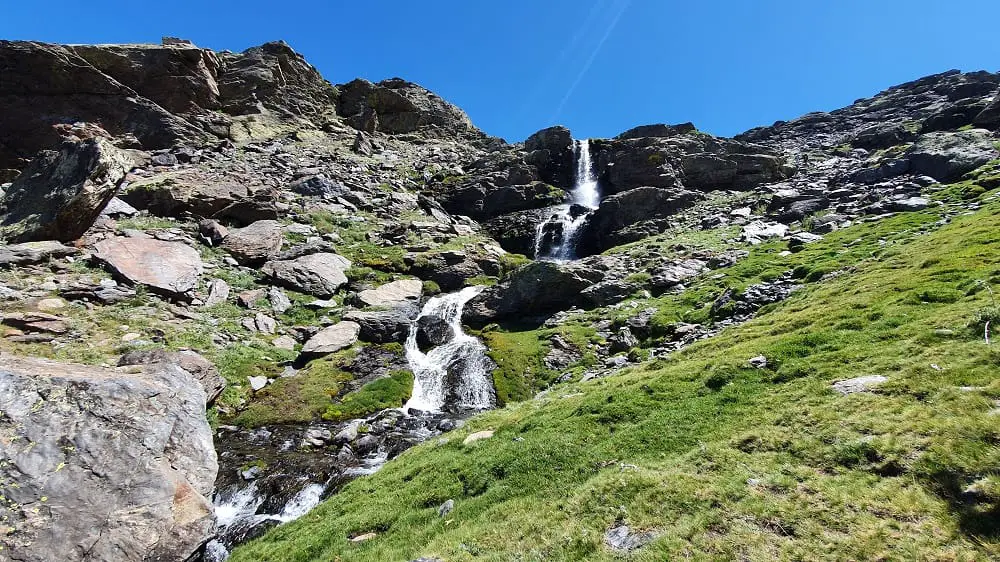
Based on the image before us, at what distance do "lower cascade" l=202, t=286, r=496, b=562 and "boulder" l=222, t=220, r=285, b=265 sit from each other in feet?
72.8

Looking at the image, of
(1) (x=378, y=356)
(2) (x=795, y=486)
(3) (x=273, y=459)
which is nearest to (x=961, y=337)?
(2) (x=795, y=486)

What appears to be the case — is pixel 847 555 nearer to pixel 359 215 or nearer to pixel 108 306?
pixel 108 306

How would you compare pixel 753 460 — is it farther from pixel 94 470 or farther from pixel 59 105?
pixel 59 105

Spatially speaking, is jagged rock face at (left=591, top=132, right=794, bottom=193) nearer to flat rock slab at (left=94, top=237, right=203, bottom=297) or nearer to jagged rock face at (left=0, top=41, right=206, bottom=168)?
flat rock slab at (left=94, top=237, right=203, bottom=297)

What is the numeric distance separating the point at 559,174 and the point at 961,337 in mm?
82036

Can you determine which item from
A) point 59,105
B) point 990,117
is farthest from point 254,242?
point 990,117

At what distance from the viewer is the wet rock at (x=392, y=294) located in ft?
141

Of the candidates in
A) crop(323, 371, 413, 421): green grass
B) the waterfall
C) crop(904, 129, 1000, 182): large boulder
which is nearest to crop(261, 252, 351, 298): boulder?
crop(323, 371, 413, 421): green grass

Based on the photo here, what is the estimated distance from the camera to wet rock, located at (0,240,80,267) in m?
30.6

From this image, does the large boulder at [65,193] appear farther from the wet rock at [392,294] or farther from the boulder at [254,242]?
the wet rock at [392,294]

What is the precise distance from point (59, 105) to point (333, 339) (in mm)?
77945

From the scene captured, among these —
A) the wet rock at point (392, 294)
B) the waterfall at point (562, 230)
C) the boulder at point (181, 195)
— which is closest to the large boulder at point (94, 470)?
the wet rock at point (392, 294)

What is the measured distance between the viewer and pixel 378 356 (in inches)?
1353

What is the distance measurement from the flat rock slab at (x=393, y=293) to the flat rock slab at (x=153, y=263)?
1443cm
